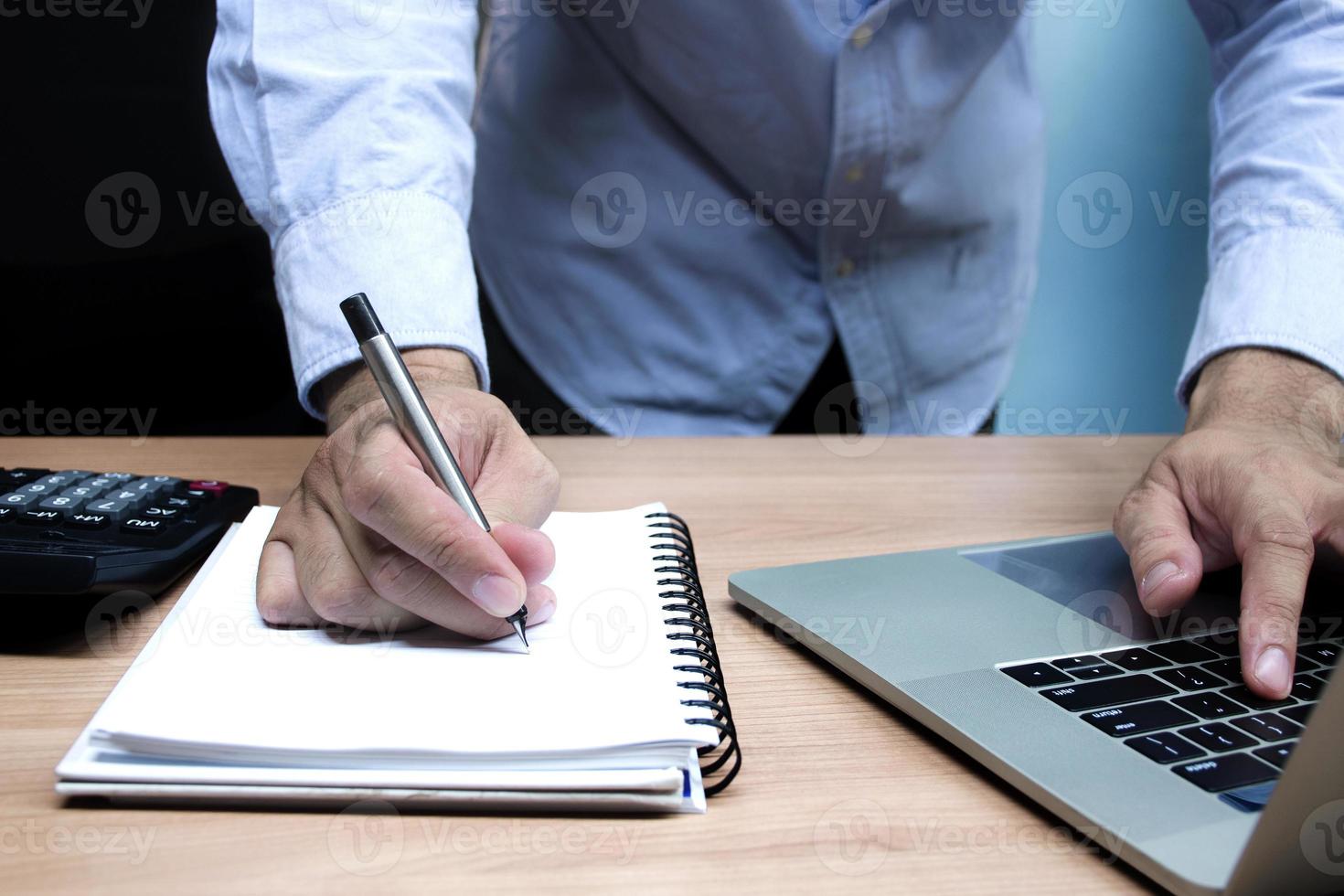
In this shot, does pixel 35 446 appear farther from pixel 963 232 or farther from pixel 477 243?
pixel 963 232

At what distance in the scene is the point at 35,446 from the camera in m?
Answer: 0.77

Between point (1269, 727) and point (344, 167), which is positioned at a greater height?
point (344, 167)

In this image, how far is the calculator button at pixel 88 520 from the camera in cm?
49

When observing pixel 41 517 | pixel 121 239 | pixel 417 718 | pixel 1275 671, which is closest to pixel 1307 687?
pixel 1275 671

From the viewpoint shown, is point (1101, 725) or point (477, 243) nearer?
point (1101, 725)

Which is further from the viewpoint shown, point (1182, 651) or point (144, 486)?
point (144, 486)

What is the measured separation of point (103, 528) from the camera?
50 cm

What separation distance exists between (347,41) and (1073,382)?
165 cm

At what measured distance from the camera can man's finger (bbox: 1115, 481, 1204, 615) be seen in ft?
1.60

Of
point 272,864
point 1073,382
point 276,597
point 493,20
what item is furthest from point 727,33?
point 1073,382

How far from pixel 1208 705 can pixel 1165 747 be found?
50 mm

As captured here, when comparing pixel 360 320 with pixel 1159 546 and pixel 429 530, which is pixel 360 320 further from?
pixel 1159 546

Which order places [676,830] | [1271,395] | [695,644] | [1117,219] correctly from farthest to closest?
[1117,219]
[1271,395]
[695,644]
[676,830]

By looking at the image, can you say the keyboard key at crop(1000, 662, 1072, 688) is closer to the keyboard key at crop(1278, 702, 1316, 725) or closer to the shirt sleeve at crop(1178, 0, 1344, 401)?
the keyboard key at crop(1278, 702, 1316, 725)
